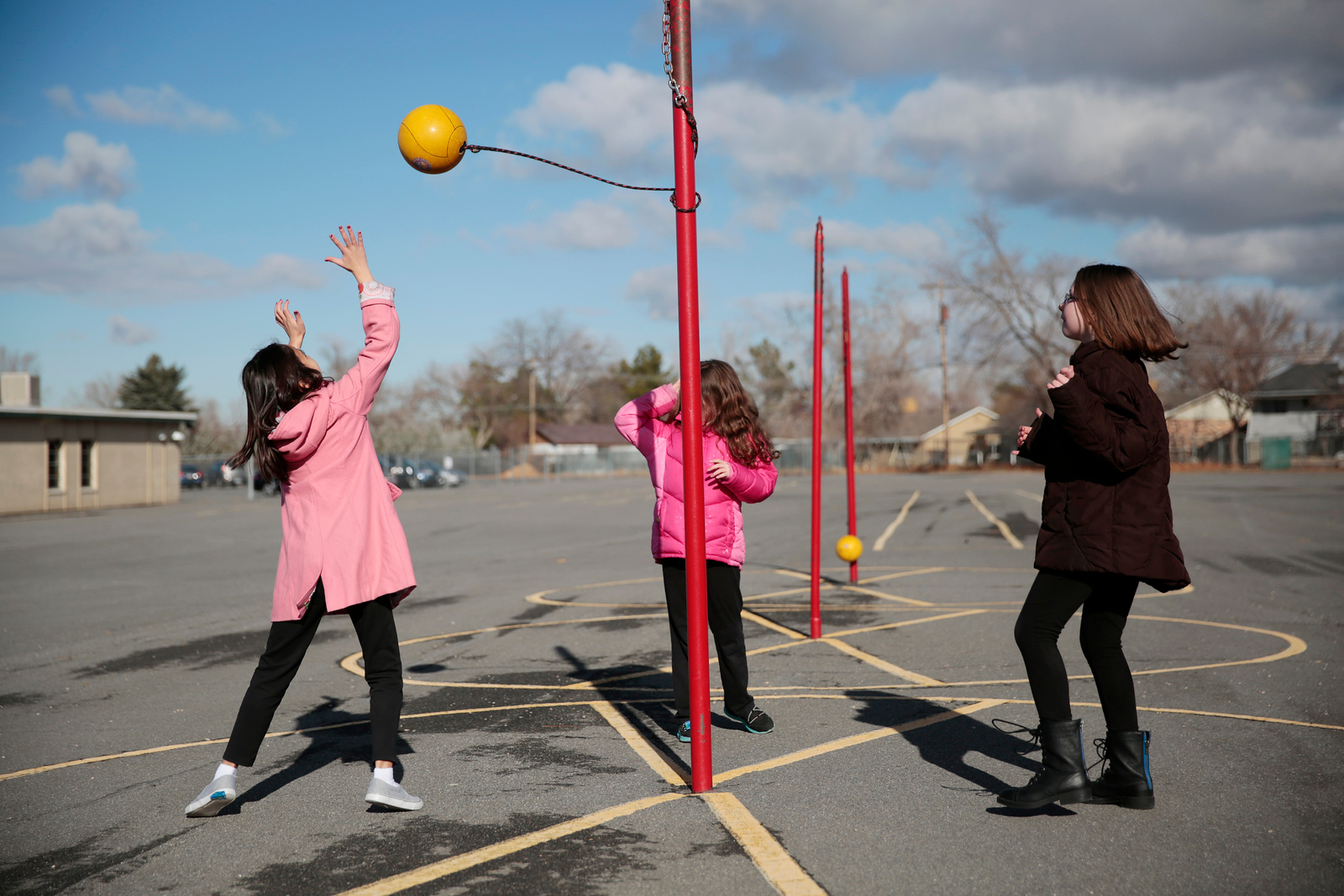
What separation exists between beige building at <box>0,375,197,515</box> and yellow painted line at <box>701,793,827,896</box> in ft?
112

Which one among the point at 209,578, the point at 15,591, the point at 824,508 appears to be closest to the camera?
the point at 15,591

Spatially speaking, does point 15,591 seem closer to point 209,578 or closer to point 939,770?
point 209,578

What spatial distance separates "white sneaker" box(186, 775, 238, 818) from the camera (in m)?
3.83

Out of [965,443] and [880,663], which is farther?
[965,443]

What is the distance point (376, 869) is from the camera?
330 cm

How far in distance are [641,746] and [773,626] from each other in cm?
361

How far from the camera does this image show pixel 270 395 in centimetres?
387

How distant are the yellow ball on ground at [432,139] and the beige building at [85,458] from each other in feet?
108

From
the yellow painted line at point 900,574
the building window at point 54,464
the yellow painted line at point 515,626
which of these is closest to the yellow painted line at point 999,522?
the yellow painted line at point 900,574

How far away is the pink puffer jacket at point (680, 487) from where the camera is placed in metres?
4.71

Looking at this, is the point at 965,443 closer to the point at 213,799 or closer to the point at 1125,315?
the point at 1125,315

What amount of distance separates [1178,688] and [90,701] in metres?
6.63

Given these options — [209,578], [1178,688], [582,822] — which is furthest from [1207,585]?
[209,578]

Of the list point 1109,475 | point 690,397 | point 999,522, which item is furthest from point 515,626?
point 999,522
